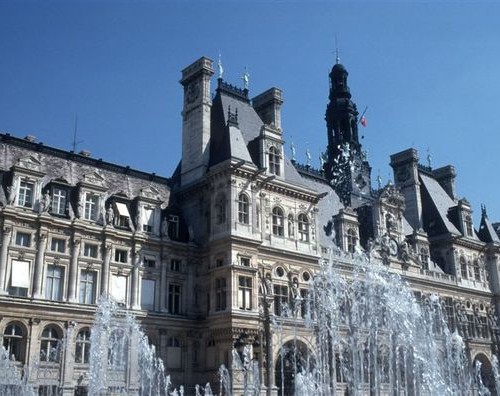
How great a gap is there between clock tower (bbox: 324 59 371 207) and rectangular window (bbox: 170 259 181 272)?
22285mm

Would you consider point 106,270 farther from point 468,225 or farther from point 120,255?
point 468,225

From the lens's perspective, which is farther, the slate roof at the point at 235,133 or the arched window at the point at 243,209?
the slate roof at the point at 235,133

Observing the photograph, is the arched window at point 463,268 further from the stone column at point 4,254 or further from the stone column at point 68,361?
the stone column at point 4,254

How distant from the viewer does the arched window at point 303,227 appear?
49344 millimetres

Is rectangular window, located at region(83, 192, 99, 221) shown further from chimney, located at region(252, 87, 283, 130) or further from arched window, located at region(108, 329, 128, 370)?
chimney, located at region(252, 87, 283, 130)

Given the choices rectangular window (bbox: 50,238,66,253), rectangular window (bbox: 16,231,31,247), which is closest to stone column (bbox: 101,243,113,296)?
rectangular window (bbox: 50,238,66,253)

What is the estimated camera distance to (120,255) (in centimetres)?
4197

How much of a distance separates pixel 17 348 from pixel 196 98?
23.8 meters

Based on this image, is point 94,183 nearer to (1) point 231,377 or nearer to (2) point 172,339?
(2) point 172,339

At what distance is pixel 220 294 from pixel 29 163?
600 inches

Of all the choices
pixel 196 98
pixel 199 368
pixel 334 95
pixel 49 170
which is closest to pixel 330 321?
pixel 199 368

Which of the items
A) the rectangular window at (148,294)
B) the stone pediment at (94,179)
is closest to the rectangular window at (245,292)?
the rectangular window at (148,294)

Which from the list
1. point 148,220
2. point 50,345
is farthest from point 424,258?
point 50,345

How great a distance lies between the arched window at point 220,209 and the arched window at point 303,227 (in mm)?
7469
